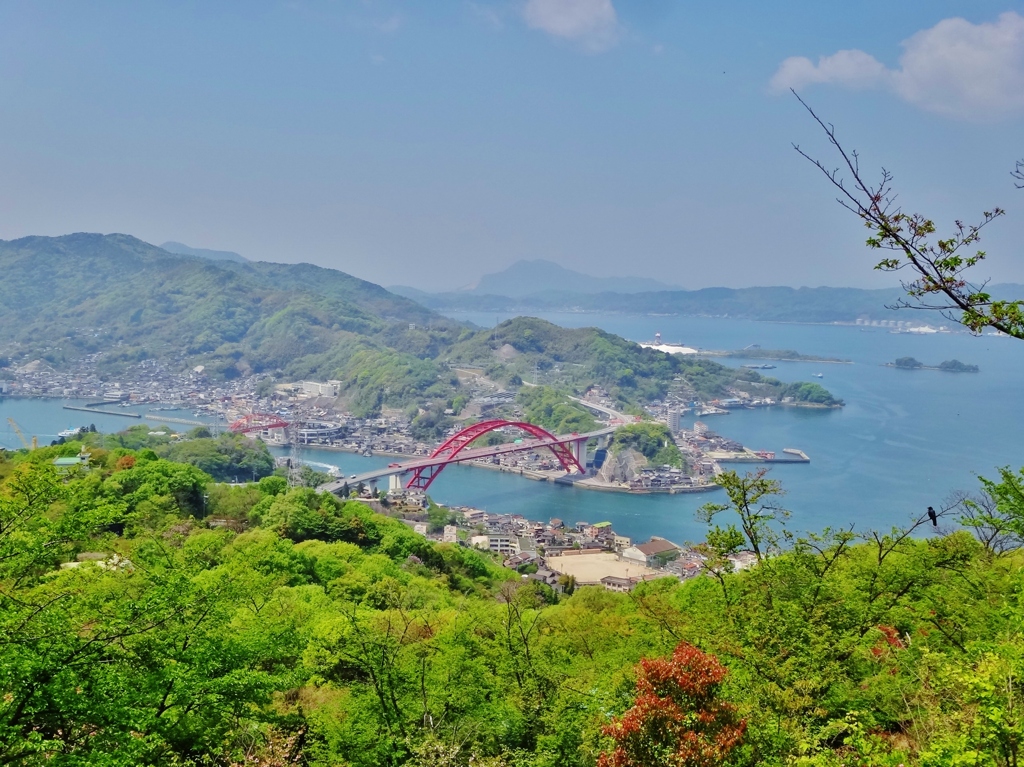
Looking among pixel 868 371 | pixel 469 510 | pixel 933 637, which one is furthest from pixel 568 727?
pixel 868 371

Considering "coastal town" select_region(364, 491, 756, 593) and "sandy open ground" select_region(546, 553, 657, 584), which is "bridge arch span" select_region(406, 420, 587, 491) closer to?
"coastal town" select_region(364, 491, 756, 593)

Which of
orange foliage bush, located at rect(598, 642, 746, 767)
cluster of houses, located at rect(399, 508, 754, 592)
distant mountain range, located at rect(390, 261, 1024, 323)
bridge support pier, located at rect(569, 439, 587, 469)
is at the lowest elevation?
cluster of houses, located at rect(399, 508, 754, 592)

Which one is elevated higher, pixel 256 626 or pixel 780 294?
pixel 780 294

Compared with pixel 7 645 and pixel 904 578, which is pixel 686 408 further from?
pixel 7 645

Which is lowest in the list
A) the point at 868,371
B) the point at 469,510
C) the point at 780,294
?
the point at 469,510

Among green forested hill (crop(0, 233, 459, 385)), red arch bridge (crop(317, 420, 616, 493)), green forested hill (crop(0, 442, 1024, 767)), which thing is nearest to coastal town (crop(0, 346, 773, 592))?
red arch bridge (crop(317, 420, 616, 493))

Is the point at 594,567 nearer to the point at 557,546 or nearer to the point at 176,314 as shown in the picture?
the point at 557,546

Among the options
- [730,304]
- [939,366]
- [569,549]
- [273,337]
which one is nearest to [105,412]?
[273,337]

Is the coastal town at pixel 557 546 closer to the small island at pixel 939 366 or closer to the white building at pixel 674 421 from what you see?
the white building at pixel 674 421
